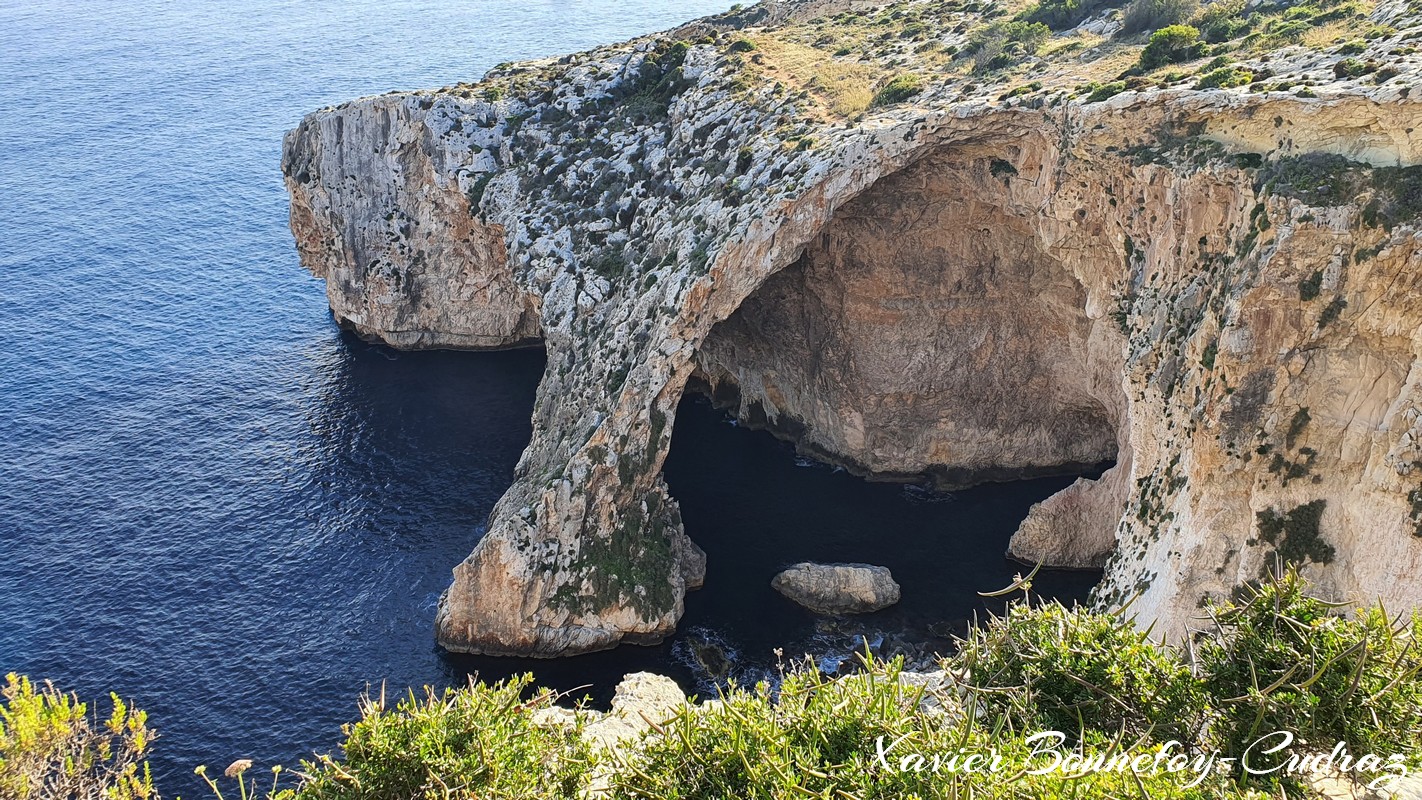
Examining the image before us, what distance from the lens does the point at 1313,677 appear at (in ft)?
80.6

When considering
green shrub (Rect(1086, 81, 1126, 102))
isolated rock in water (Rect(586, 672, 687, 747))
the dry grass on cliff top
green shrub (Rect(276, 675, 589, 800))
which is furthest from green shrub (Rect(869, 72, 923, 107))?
green shrub (Rect(276, 675, 589, 800))

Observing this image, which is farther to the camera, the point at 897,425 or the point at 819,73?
the point at 897,425

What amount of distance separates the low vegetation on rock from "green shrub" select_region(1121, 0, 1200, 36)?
1569 inches

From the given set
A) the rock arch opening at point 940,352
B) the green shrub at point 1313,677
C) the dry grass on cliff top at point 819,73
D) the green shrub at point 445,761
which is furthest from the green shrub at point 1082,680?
the dry grass on cliff top at point 819,73

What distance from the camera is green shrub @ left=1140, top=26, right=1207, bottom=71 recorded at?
51406 mm

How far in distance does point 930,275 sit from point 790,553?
17334 millimetres

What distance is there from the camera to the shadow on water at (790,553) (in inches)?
2164

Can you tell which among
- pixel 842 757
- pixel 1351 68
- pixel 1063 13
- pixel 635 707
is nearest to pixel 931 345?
pixel 1063 13

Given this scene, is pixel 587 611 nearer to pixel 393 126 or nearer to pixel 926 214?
pixel 926 214

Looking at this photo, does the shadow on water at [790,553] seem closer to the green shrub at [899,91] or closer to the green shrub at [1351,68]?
the green shrub at [899,91]

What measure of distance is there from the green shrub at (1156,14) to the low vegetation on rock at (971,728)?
131 ft

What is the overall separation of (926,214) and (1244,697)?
3972 centimetres

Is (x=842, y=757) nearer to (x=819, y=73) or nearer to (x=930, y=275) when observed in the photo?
(x=930, y=275)

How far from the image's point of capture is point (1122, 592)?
149 feet
